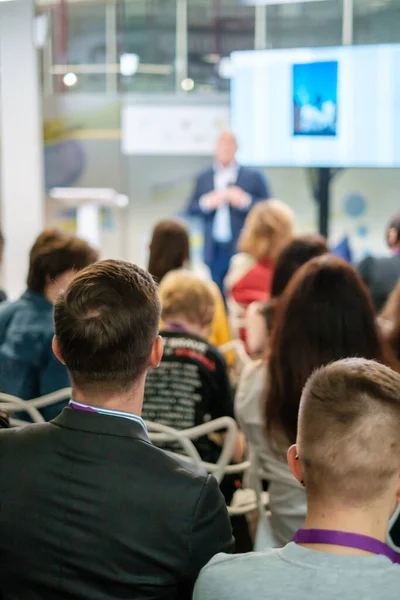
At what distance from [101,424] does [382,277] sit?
2.97 m

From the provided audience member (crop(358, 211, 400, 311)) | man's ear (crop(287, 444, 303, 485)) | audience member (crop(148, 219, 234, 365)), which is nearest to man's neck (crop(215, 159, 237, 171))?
audience member (crop(148, 219, 234, 365))

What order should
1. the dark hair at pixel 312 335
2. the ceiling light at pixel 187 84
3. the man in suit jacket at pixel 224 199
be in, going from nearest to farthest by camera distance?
the dark hair at pixel 312 335, the man in suit jacket at pixel 224 199, the ceiling light at pixel 187 84

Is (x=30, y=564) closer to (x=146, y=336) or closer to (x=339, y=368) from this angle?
(x=146, y=336)

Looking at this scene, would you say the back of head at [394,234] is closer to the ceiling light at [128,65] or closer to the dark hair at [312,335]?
the dark hair at [312,335]

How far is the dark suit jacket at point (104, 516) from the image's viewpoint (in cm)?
140

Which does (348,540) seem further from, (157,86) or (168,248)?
(157,86)

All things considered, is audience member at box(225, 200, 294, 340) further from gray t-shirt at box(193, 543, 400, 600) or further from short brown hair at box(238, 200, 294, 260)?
gray t-shirt at box(193, 543, 400, 600)

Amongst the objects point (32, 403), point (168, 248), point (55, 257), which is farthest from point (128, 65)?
point (32, 403)

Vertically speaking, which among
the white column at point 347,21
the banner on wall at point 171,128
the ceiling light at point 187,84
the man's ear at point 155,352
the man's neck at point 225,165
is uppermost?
the white column at point 347,21

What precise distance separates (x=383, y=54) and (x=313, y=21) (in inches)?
92.4

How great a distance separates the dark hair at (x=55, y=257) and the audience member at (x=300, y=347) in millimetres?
989

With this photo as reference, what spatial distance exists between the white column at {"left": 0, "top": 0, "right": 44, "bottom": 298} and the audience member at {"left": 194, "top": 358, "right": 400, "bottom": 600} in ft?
17.3

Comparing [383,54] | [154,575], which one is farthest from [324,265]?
[383,54]

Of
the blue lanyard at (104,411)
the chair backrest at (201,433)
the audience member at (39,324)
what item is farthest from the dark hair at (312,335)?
the blue lanyard at (104,411)
